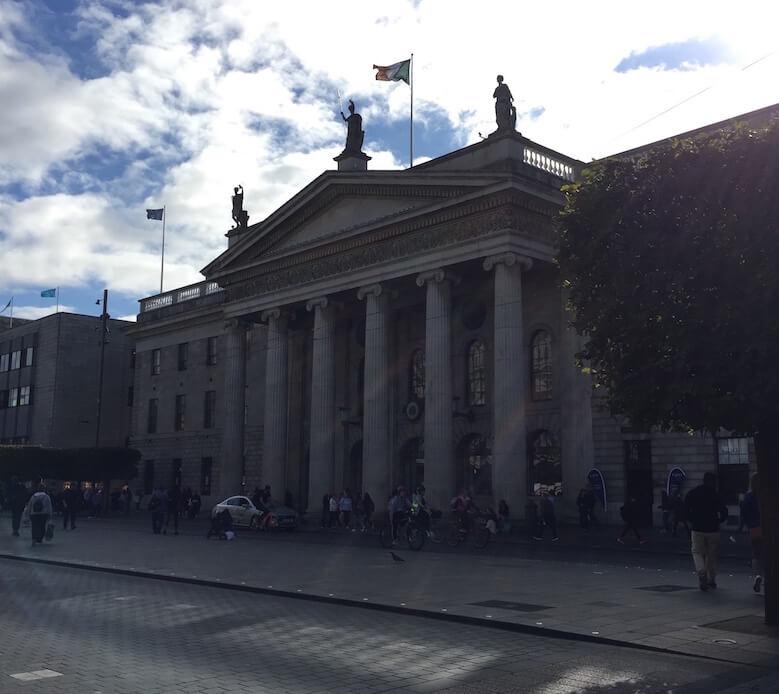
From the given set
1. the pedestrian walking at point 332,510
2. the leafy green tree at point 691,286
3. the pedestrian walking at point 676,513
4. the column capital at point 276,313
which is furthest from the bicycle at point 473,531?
the column capital at point 276,313

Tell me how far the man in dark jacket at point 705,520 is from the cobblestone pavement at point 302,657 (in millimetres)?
4460

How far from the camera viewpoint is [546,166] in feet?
112

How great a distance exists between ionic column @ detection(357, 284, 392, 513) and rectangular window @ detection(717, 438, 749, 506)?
12.8m

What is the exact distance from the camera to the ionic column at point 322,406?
3766 cm

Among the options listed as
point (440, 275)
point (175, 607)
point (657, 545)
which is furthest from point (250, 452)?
point (175, 607)

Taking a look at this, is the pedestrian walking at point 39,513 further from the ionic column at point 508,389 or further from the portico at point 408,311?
the ionic column at point 508,389

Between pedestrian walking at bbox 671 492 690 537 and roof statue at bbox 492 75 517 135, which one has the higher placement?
roof statue at bbox 492 75 517 135

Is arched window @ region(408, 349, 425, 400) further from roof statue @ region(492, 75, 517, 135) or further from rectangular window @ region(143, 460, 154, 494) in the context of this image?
rectangular window @ region(143, 460, 154, 494)

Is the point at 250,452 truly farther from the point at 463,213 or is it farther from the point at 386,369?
the point at 463,213

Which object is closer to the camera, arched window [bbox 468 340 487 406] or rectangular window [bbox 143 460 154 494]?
arched window [bbox 468 340 487 406]

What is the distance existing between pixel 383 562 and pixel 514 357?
11.9m

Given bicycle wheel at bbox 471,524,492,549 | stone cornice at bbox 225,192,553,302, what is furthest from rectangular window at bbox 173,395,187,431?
bicycle wheel at bbox 471,524,492,549

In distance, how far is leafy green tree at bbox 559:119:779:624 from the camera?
10297 millimetres

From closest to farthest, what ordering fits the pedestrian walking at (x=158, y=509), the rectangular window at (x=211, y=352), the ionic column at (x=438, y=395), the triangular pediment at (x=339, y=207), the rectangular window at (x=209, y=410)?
the ionic column at (x=438, y=395)
the pedestrian walking at (x=158, y=509)
the triangular pediment at (x=339, y=207)
the rectangular window at (x=209, y=410)
the rectangular window at (x=211, y=352)
